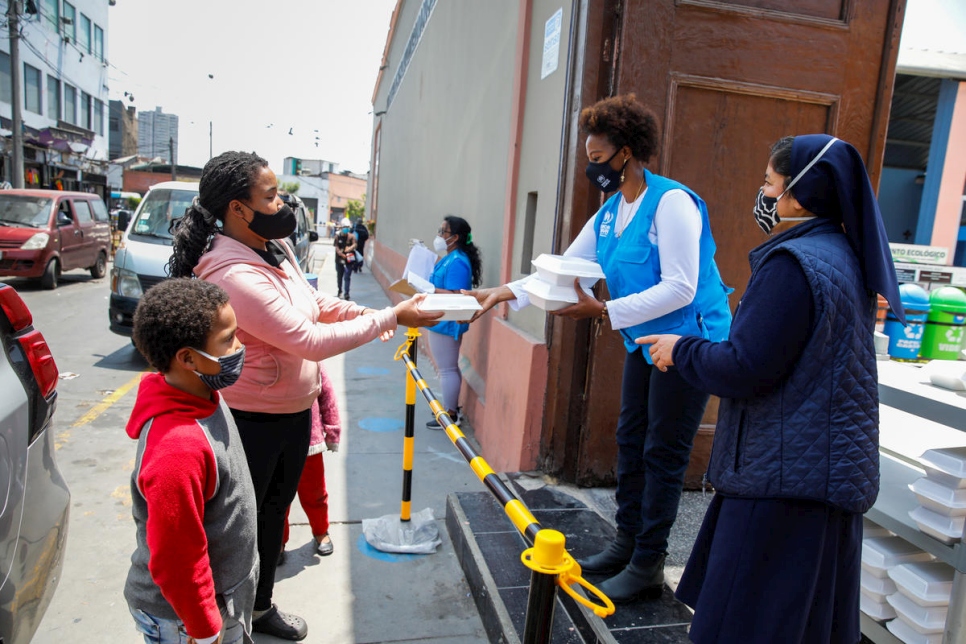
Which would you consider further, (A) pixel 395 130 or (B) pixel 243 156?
(A) pixel 395 130

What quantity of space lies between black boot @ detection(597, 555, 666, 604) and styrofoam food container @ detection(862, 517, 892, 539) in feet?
2.96

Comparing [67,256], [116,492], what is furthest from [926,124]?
[67,256]

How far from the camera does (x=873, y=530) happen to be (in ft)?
8.79

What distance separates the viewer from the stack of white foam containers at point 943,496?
6.86ft

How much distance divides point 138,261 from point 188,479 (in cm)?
681

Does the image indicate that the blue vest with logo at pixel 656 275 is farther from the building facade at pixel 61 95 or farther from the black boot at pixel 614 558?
the building facade at pixel 61 95

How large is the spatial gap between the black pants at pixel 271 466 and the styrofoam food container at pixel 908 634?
2442 millimetres

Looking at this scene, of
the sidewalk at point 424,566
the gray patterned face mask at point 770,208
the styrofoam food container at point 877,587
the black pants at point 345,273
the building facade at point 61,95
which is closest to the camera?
the gray patterned face mask at point 770,208

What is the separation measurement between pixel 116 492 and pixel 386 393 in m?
3.17

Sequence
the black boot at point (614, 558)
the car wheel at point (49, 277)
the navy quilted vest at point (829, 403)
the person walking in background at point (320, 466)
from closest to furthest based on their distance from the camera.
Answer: the navy quilted vest at point (829, 403)
the black boot at point (614, 558)
the person walking in background at point (320, 466)
the car wheel at point (49, 277)

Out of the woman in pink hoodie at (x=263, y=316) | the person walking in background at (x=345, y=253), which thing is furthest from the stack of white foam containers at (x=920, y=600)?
the person walking in background at (x=345, y=253)

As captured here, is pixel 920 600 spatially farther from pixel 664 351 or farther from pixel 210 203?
pixel 210 203

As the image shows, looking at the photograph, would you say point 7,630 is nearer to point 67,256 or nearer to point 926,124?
point 67,256

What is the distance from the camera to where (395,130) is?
16891 mm
